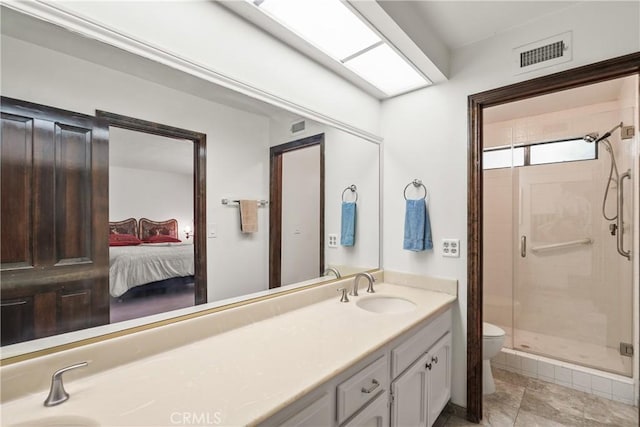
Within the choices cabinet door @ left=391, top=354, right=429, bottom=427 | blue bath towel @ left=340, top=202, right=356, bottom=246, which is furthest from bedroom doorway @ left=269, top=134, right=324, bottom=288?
cabinet door @ left=391, top=354, right=429, bottom=427

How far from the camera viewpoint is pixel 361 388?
112 centimetres

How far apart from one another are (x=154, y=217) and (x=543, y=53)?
2.16 m

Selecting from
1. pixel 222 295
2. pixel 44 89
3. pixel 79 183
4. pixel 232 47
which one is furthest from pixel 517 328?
pixel 44 89

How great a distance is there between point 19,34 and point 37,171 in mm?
392

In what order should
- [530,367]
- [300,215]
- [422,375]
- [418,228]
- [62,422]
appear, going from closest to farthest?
Result: 1. [62,422]
2. [422,375]
3. [300,215]
4. [418,228]
5. [530,367]

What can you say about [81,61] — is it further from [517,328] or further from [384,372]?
[517,328]

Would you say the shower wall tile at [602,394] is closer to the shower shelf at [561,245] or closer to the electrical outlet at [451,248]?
the shower shelf at [561,245]

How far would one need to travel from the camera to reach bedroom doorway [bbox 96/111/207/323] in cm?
103

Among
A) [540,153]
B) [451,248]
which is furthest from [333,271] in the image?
[540,153]

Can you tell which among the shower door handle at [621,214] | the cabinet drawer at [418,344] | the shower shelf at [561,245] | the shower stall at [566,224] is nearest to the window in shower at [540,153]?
the shower stall at [566,224]

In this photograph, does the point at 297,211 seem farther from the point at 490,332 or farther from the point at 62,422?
the point at 490,332

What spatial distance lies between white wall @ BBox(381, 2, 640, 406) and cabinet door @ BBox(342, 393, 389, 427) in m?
0.89

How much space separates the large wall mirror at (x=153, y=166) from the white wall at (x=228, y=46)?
87 mm

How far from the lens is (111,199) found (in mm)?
1010
